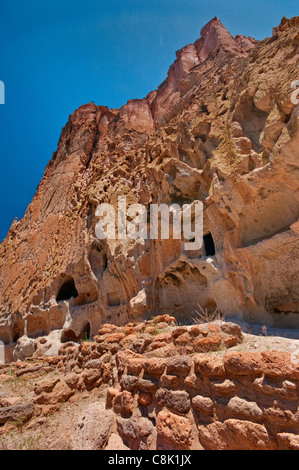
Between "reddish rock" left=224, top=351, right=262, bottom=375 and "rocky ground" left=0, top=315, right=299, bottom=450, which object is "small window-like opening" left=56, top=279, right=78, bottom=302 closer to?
"rocky ground" left=0, top=315, right=299, bottom=450

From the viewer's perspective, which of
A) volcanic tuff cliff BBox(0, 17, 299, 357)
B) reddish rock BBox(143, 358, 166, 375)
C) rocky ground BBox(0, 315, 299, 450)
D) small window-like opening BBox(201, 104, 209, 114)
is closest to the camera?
rocky ground BBox(0, 315, 299, 450)

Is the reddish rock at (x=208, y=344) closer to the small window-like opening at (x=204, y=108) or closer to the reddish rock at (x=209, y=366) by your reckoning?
the reddish rock at (x=209, y=366)

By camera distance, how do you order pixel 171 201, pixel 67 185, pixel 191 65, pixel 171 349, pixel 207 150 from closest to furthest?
pixel 171 349 → pixel 207 150 → pixel 171 201 → pixel 67 185 → pixel 191 65

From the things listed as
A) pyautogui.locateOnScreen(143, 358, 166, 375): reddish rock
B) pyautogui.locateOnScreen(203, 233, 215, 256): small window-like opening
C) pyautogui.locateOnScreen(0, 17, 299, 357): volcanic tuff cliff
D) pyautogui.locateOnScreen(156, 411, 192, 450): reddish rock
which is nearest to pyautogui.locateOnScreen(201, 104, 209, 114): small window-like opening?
pyautogui.locateOnScreen(0, 17, 299, 357): volcanic tuff cliff

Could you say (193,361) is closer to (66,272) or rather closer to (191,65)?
(66,272)

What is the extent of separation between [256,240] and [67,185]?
59.0 feet

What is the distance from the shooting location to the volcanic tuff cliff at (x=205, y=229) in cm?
648

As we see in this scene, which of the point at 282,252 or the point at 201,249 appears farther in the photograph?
the point at 201,249

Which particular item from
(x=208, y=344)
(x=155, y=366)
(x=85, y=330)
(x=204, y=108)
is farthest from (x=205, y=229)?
(x=85, y=330)

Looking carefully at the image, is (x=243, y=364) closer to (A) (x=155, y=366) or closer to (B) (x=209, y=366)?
(B) (x=209, y=366)

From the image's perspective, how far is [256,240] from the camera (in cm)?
700

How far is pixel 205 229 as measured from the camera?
8516 mm

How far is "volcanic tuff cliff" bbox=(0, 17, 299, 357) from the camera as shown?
6484 millimetres

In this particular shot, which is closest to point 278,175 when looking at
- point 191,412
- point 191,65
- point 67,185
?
point 191,412
